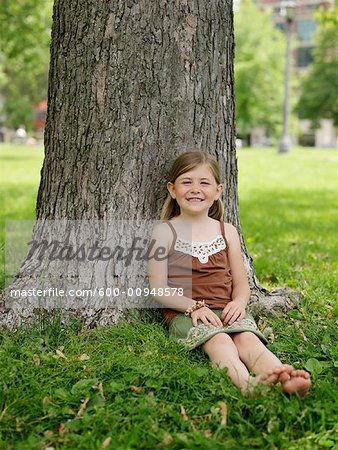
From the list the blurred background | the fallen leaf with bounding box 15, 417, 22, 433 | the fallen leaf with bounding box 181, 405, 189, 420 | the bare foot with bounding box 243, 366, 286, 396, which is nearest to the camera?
the fallen leaf with bounding box 15, 417, 22, 433

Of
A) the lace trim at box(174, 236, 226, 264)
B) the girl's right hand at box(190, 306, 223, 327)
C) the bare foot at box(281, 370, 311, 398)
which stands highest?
the lace trim at box(174, 236, 226, 264)

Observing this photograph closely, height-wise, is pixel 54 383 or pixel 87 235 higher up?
pixel 87 235

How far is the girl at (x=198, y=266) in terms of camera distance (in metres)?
3.28

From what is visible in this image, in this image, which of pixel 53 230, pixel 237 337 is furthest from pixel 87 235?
pixel 237 337

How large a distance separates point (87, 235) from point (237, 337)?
1.06 m

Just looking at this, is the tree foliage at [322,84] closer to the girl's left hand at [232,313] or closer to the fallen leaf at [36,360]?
the girl's left hand at [232,313]

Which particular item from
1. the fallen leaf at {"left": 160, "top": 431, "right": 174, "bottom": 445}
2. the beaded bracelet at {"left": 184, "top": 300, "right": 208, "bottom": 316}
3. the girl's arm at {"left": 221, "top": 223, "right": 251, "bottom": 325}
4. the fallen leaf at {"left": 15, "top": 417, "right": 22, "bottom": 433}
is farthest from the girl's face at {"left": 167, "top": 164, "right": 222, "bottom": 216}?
the fallen leaf at {"left": 15, "top": 417, "right": 22, "bottom": 433}

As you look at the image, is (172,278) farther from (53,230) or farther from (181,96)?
(181,96)

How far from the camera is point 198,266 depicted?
11.4 feet

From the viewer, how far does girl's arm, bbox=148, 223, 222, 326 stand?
330 centimetres

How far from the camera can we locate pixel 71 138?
3562 millimetres

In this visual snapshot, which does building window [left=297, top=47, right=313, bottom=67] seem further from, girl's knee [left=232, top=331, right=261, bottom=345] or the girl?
girl's knee [left=232, top=331, right=261, bottom=345]

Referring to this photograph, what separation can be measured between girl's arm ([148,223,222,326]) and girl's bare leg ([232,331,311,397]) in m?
0.18

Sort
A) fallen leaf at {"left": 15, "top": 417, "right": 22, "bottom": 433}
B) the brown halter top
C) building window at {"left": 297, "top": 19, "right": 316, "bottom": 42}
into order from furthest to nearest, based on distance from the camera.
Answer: building window at {"left": 297, "top": 19, "right": 316, "bottom": 42} < the brown halter top < fallen leaf at {"left": 15, "top": 417, "right": 22, "bottom": 433}
